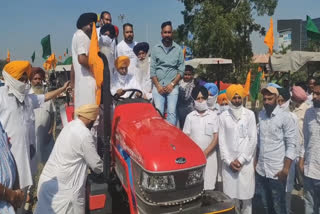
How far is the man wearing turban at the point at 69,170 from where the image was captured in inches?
135

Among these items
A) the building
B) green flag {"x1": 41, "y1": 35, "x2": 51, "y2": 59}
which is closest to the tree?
the building

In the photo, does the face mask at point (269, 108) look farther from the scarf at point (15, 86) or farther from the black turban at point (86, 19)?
the scarf at point (15, 86)

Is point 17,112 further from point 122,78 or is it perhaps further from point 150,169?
point 150,169

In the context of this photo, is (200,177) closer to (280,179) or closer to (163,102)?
(280,179)

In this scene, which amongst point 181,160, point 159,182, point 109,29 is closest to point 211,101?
point 109,29

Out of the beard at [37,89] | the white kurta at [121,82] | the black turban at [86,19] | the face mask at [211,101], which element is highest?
the black turban at [86,19]

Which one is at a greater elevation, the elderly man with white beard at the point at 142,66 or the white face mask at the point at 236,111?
the elderly man with white beard at the point at 142,66

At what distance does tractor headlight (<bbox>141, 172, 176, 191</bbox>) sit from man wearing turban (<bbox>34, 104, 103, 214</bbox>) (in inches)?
35.6

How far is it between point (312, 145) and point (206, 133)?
1.33m

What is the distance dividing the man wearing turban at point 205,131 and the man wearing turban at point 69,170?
4.84 ft

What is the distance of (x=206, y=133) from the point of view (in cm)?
433

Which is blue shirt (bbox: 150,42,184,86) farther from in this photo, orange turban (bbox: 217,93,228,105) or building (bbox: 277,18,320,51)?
building (bbox: 277,18,320,51)

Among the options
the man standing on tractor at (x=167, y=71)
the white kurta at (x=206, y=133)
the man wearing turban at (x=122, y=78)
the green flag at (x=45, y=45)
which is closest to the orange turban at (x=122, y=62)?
the man wearing turban at (x=122, y=78)

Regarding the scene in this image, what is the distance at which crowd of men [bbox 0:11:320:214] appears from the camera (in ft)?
11.4
